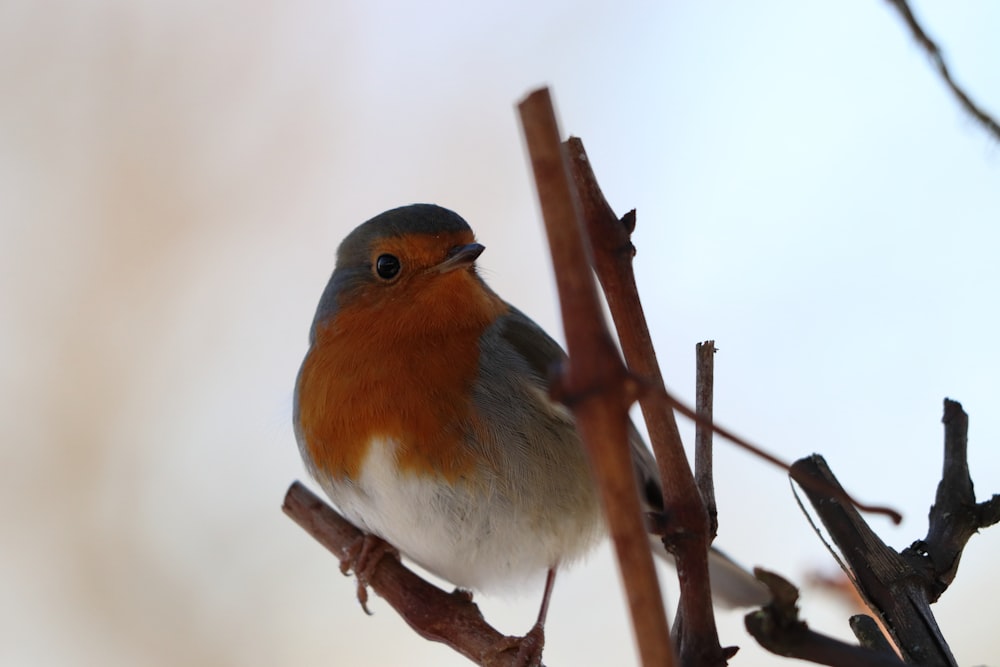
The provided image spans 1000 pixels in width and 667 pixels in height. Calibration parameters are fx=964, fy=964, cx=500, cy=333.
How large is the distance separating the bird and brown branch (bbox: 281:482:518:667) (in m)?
0.09

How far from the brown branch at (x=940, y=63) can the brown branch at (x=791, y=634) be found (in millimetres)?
631

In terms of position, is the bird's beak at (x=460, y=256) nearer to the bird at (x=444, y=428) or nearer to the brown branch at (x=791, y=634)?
the bird at (x=444, y=428)

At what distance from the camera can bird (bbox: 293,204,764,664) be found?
211cm

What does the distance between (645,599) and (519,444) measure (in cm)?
144

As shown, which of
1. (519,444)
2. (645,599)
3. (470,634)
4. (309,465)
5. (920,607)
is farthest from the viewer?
(309,465)

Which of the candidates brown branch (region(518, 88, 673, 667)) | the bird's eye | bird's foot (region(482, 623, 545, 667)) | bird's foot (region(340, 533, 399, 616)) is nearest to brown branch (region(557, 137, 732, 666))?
brown branch (region(518, 88, 673, 667))

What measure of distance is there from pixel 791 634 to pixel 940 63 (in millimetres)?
676

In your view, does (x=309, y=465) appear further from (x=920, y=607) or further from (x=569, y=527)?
(x=920, y=607)

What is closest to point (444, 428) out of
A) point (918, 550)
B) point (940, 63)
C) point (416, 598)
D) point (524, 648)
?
point (416, 598)

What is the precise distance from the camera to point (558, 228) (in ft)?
2.39

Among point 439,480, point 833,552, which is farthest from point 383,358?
point 833,552

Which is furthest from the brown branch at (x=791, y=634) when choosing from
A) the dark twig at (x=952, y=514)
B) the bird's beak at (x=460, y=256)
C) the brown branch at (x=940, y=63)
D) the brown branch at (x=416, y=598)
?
the bird's beak at (x=460, y=256)

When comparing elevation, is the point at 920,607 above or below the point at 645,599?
above

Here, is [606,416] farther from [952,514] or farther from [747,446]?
[952,514]
